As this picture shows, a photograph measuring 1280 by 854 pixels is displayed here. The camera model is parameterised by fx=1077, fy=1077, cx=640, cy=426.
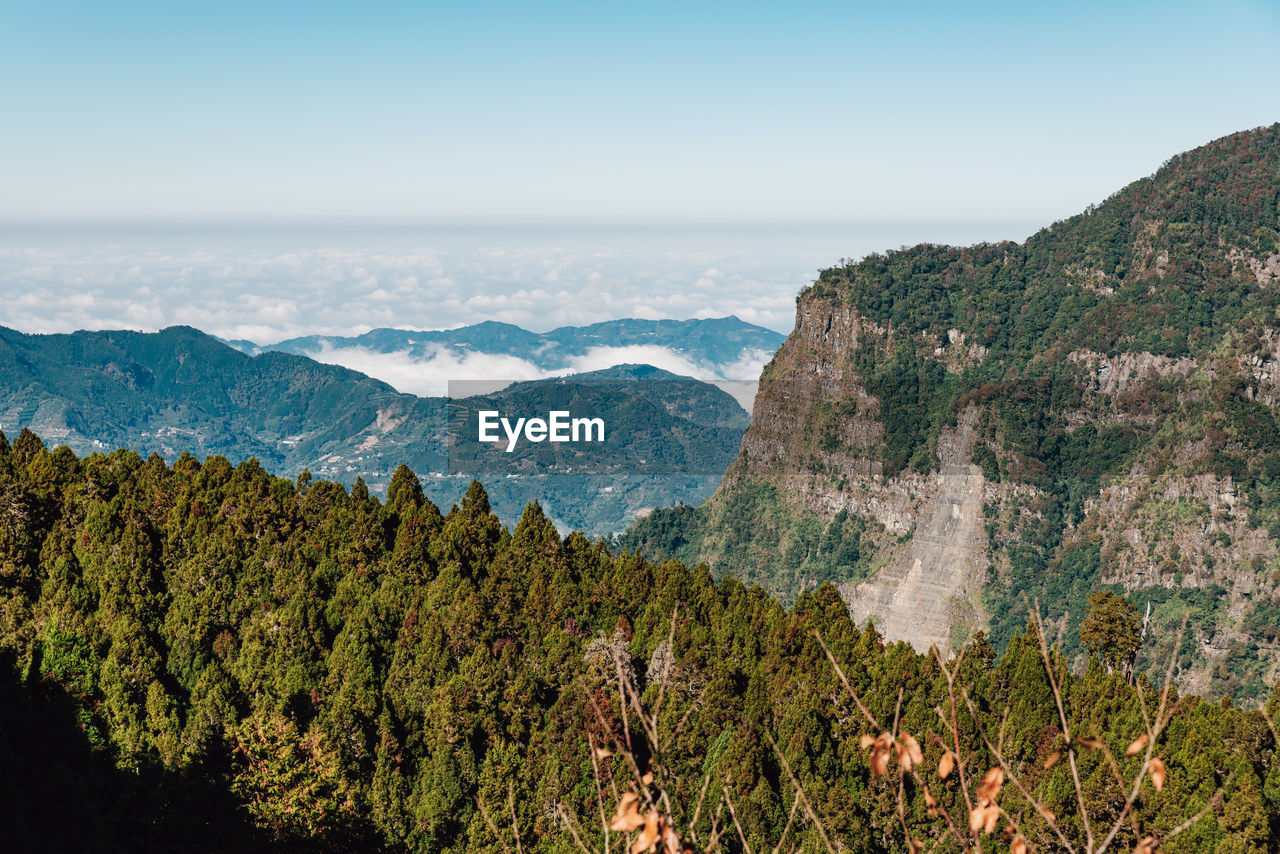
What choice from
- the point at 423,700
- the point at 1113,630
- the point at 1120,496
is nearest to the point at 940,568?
the point at 1120,496

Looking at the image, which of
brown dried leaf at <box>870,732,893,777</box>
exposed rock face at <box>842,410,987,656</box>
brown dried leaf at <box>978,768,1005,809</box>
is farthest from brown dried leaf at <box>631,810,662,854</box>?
exposed rock face at <box>842,410,987,656</box>

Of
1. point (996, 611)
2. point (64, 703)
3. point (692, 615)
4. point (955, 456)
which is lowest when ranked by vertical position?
point (996, 611)

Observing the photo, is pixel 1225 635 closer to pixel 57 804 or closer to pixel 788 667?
pixel 788 667

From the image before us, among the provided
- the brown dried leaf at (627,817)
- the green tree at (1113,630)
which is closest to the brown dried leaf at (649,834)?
the brown dried leaf at (627,817)

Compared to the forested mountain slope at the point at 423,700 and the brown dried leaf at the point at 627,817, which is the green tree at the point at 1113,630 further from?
the brown dried leaf at the point at 627,817

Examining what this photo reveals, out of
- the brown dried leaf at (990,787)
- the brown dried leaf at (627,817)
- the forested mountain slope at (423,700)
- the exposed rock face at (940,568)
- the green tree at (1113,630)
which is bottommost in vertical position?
the exposed rock face at (940,568)

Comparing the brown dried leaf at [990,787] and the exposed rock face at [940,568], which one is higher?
the brown dried leaf at [990,787]

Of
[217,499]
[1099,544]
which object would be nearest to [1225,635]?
A: [1099,544]
